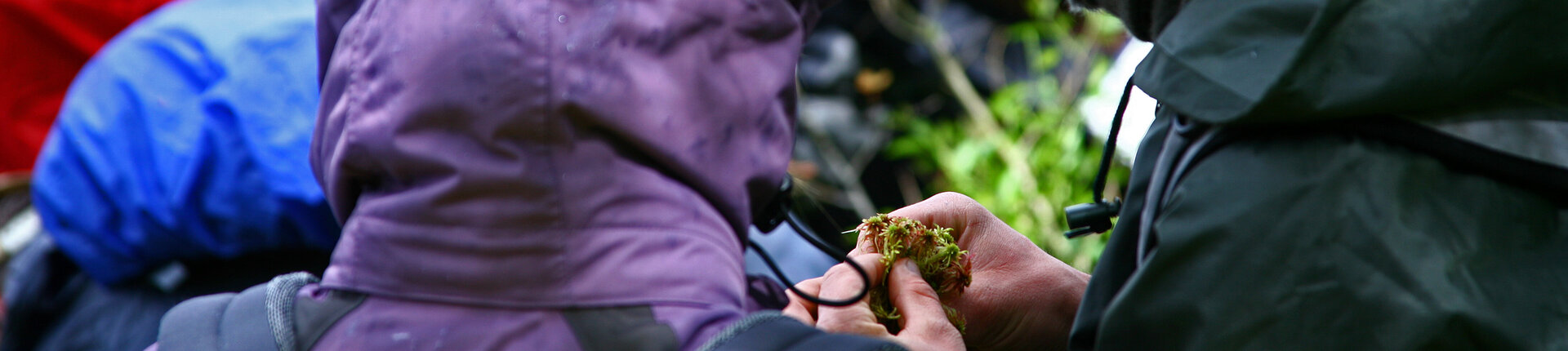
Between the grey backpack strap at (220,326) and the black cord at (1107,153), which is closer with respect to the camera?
the grey backpack strap at (220,326)

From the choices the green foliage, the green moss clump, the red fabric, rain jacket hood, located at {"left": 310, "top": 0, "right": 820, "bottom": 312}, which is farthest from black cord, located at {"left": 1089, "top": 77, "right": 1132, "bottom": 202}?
the red fabric

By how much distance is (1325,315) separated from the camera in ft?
2.74

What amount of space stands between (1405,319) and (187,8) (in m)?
2.19

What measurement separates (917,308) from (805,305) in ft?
0.42

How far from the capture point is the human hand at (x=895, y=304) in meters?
1.02

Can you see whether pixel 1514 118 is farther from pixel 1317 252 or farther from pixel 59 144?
pixel 59 144

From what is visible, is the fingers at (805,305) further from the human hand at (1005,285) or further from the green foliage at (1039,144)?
the green foliage at (1039,144)

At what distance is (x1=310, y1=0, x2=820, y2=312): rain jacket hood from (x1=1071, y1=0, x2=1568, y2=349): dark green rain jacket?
419 millimetres

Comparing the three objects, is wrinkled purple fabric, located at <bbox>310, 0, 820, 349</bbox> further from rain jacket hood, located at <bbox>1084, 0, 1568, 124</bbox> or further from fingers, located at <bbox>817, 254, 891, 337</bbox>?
rain jacket hood, located at <bbox>1084, 0, 1568, 124</bbox>

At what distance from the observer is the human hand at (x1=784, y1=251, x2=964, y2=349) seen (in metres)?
1.02

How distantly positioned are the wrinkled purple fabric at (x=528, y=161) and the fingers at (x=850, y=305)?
86mm

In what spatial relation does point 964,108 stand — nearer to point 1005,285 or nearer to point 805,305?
point 1005,285

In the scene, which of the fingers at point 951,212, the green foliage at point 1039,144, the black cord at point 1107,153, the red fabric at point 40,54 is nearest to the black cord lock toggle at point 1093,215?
the black cord at point 1107,153

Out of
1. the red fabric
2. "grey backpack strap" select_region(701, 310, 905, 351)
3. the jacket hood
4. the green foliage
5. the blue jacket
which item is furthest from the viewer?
the green foliage
